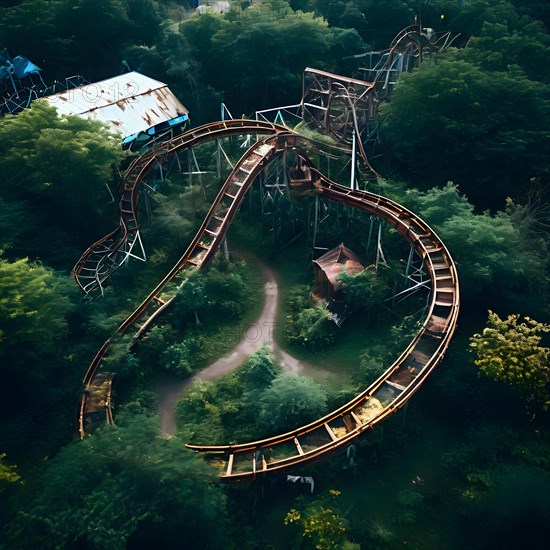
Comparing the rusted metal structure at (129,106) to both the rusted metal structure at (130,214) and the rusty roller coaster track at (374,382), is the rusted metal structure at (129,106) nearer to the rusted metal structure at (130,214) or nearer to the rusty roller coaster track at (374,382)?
the rusted metal structure at (130,214)

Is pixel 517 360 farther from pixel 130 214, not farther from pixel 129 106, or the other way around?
pixel 129 106

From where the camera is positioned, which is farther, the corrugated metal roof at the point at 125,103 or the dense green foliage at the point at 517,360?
the corrugated metal roof at the point at 125,103

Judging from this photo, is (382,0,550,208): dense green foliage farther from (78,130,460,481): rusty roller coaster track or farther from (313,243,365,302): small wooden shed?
(313,243,365,302): small wooden shed

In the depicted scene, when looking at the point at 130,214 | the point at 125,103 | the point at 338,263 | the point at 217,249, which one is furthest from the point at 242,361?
the point at 125,103

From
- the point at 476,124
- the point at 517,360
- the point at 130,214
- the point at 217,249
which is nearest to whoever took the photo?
the point at 517,360

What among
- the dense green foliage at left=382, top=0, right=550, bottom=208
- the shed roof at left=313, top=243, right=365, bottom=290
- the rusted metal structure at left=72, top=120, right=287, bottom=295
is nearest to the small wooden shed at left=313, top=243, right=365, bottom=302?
the shed roof at left=313, top=243, right=365, bottom=290

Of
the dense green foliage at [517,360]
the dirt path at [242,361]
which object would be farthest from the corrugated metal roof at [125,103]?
the dense green foliage at [517,360]
